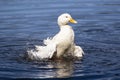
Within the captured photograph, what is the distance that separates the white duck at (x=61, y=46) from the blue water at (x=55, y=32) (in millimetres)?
250

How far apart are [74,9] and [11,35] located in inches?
191

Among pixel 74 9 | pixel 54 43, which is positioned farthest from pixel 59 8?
pixel 54 43

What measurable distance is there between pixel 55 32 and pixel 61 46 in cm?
333

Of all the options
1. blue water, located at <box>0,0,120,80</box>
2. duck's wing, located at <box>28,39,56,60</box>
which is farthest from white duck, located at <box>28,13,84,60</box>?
blue water, located at <box>0,0,120,80</box>

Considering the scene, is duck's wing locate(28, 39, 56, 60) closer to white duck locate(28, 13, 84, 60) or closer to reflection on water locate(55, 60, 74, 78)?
white duck locate(28, 13, 84, 60)

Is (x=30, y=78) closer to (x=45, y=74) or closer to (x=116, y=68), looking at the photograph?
(x=45, y=74)

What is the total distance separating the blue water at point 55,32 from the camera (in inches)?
496

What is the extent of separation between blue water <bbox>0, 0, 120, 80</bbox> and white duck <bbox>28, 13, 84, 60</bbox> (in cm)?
25

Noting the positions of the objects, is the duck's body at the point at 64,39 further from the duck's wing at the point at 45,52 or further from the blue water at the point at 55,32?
the blue water at the point at 55,32

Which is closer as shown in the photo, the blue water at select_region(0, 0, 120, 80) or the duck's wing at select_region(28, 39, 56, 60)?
the blue water at select_region(0, 0, 120, 80)

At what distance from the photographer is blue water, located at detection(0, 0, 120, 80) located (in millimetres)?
12602

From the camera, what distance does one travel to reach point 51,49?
13938 mm

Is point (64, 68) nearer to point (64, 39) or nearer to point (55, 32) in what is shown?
point (64, 39)

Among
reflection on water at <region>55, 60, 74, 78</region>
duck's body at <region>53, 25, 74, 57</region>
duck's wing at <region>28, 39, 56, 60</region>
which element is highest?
duck's body at <region>53, 25, 74, 57</region>
